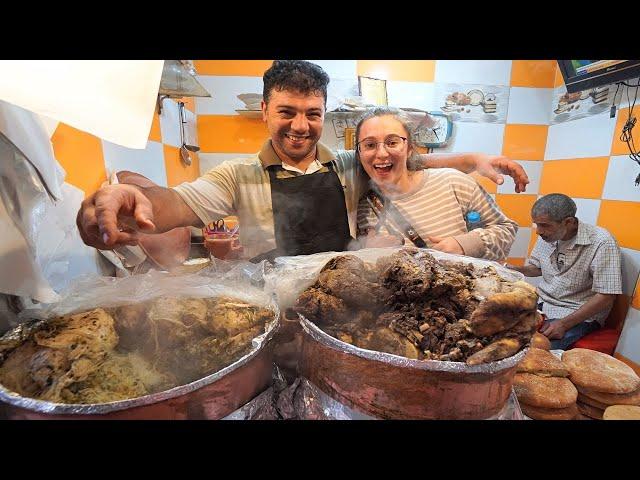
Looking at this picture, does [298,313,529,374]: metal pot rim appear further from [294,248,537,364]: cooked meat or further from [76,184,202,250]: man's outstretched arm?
[76,184,202,250]: man's outstretched arm

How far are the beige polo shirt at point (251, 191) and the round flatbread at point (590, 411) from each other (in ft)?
2.75

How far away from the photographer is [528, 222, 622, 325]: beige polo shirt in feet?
2.21

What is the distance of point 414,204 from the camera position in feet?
2.68

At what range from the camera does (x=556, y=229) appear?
69cm

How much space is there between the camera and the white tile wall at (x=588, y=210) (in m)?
0.66

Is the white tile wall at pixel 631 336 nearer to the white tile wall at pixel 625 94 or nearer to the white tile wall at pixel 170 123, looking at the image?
the white tile wall at pixel 625 94

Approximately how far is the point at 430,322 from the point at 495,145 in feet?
1.48

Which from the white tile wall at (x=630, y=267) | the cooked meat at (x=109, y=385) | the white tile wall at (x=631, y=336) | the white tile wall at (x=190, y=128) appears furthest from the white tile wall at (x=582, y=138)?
the cooked meat at (x=109, y=385)

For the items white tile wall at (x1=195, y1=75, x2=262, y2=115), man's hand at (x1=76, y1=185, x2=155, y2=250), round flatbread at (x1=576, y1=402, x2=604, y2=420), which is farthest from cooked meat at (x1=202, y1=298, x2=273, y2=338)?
round flatbread at (x1=576, y1=402, x2=604, y2=420)

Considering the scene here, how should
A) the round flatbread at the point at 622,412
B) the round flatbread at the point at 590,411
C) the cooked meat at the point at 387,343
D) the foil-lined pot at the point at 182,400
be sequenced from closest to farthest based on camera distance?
1. the foil-lined pot at the point at 182,400
2. the cooked meat at the point at 387,343
3. the round flatbread at the point at 622,412
4. the round flatbread at the point at 590,411

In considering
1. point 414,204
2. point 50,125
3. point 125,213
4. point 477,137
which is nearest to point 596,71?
point 477,137

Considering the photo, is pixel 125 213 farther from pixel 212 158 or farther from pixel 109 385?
pixel 109 385
